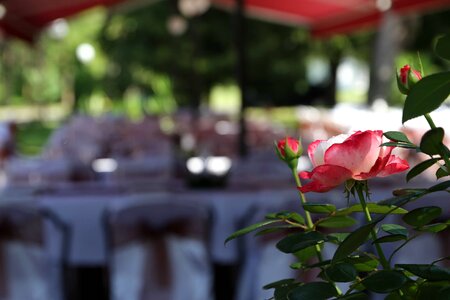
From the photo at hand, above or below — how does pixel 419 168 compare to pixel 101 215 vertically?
below

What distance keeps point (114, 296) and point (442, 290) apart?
3.97m

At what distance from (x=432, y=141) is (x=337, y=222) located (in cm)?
23

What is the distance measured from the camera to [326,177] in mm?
958

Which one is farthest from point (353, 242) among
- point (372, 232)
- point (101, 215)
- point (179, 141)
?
point (179, 141)

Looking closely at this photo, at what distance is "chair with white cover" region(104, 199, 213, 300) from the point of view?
4688mm

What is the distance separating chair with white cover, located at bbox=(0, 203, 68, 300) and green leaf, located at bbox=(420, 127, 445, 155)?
3.93m

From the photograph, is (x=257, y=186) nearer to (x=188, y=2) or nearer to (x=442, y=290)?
(x=442, y=290)

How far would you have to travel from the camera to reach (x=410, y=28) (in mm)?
23109

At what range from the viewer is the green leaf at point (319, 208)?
3.35 feet

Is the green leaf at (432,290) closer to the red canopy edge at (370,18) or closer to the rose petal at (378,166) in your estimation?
the rose petal at (378,166)

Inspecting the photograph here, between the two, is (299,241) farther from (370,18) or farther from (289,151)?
(370,18)

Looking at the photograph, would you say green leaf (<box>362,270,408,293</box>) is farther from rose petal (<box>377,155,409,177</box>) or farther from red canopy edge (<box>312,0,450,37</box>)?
red canopy edge (<box>312,0,450,37</box>)

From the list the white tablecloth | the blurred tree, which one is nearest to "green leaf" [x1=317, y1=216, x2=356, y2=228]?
the white tablecloth

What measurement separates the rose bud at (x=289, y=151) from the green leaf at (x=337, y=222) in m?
0.08
